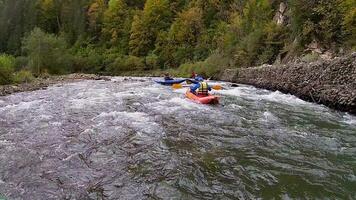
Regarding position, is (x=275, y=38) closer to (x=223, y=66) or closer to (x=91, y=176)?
(x=223, y=66)

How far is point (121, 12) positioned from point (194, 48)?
20.8 m

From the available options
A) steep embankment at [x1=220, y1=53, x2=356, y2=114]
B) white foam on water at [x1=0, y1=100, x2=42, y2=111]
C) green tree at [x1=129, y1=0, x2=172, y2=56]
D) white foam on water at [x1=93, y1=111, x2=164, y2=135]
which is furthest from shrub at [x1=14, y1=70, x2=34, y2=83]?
green tree at [x1=129, y1=0, x2=172, y2=56]

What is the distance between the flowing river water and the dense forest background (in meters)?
11.4

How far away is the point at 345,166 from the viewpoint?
7164 millimetres

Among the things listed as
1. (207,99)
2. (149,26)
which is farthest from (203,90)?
(149,26)

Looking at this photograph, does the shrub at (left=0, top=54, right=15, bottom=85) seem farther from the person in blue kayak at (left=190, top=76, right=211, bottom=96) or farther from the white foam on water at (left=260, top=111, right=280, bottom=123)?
the white foam on water at (left=260, top=111, right=280, bottom=123)

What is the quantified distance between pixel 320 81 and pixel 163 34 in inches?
1526

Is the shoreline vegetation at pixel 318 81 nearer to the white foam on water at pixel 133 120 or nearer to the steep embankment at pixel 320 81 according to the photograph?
the steep embankment at pixel 320 81

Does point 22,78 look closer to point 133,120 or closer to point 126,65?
point 133,120

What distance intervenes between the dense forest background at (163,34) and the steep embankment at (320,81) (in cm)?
411

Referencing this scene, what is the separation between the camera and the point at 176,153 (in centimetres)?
795

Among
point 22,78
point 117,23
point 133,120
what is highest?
point 117,23

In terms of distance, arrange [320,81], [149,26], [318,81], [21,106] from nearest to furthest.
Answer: [21,106] < [320,81] < [318,81] < [149,26]

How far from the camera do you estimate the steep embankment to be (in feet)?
43.5
